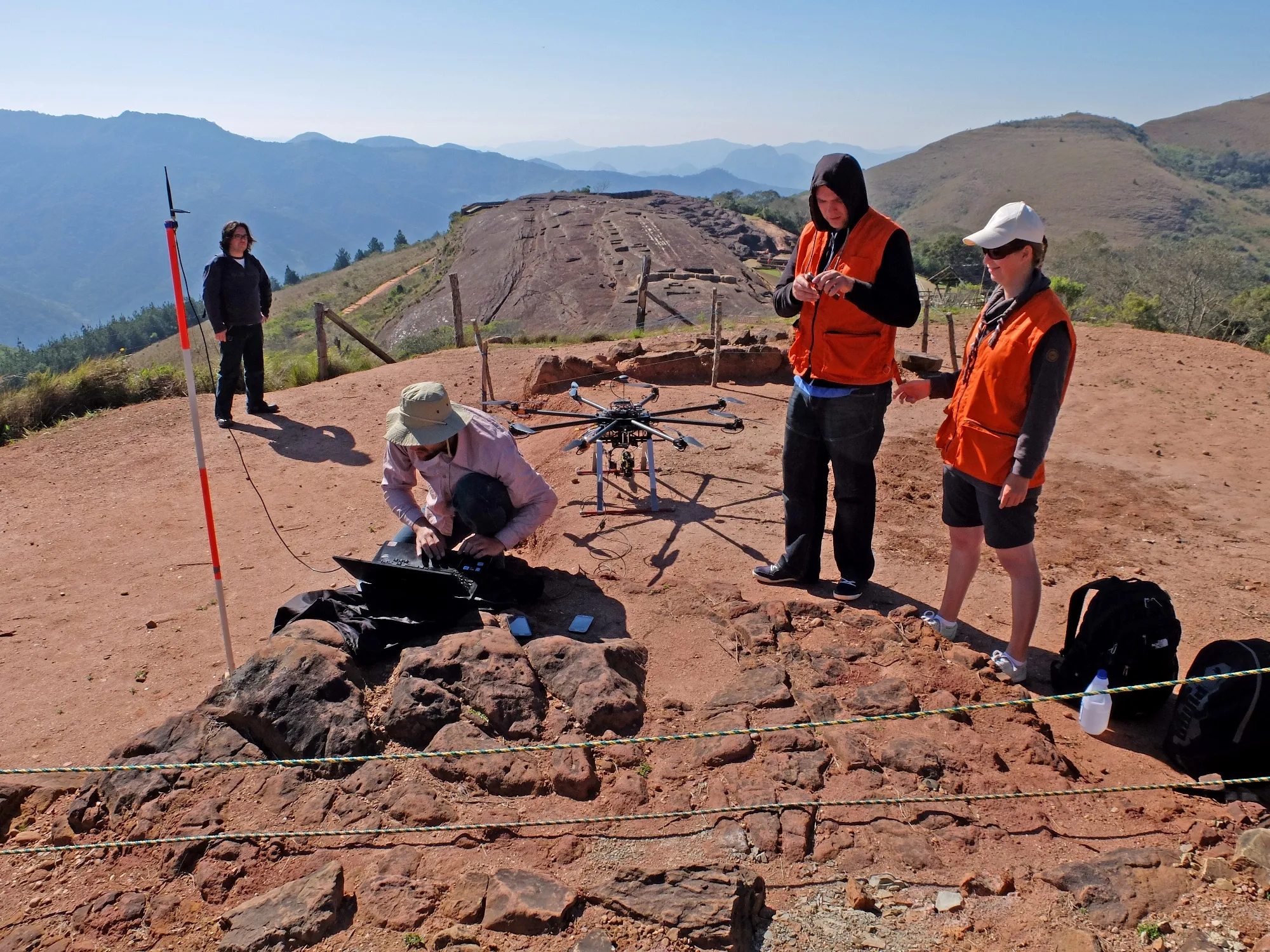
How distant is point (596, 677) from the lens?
345 centimetres

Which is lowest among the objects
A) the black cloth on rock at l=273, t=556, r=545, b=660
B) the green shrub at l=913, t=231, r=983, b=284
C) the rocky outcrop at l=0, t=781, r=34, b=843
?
the rocky outcrop at l=0, t=781, r=34, b=843

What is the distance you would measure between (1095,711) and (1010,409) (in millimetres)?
1230

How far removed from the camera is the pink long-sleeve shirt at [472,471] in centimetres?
422

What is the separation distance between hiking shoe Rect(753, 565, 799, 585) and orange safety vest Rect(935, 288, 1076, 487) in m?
1.34

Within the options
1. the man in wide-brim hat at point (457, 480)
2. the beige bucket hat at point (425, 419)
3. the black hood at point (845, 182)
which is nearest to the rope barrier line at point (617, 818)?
the man in wide-brim hat at point (457, 480)

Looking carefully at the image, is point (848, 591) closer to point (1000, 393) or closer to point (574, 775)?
point (1000, 393)

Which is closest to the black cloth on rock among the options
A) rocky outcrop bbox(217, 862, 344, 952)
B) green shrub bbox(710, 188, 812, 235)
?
rocky outcrop bbox(217, 862, 344, 952)

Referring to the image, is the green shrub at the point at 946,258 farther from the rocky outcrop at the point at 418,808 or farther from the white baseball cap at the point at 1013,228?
the rocky outcrop at the point at 418,808

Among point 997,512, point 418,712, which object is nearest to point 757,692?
point 997,512

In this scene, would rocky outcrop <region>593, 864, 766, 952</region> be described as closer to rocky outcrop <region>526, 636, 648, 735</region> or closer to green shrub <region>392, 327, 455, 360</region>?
rocky outcrop <region>526, 636, 648, 735</region>

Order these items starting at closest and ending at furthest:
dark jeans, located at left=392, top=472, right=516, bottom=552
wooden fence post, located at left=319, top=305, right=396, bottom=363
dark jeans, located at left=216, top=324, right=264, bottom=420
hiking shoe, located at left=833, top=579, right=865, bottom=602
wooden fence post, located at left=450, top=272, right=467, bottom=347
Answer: dark jeans, located at left=392, top=472, right=516, bottom=552 < hiking shoe, located at left=833, top=579, right=865, bottom=602 < dark jeans, located at left=216, top=324, right=264, bottom=420 < wooden fence post, located at left=319, top=305, right=396, bottom=363 < wooden fence post, located at left=450, top=272, right=467, bottom=347

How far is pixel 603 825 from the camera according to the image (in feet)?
9.16

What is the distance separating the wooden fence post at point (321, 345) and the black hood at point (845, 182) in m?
9.49

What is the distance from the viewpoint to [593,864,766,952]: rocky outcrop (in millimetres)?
2271
